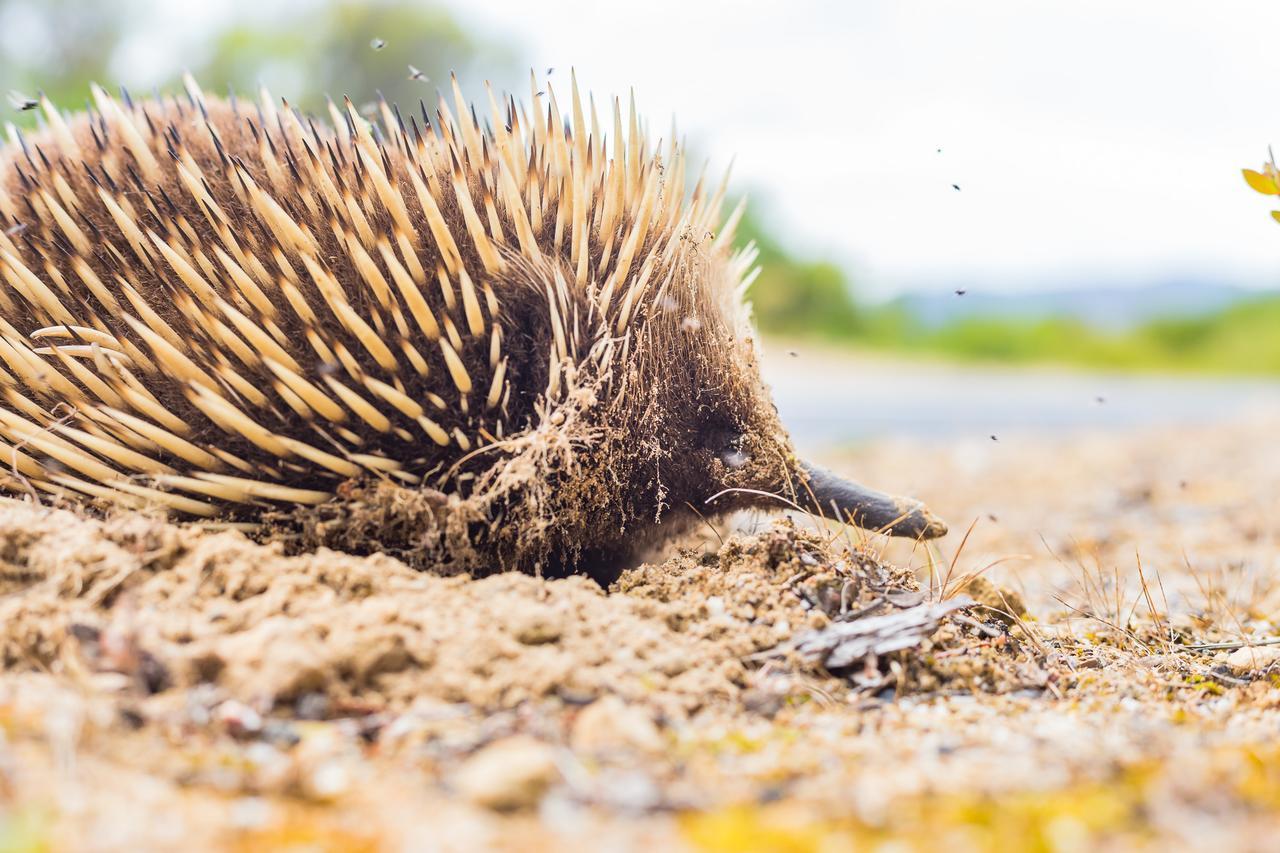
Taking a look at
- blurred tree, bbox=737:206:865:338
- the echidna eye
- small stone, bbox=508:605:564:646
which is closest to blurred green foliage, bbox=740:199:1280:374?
blurred tree, bbox=737:206:865:338

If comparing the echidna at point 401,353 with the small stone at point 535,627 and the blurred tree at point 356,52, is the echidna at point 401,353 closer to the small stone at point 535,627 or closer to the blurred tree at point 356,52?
the small stone at point 535,627

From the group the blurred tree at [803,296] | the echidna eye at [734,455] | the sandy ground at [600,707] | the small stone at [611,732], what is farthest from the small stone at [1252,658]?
the blurred tree at [803,296]

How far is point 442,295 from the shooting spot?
9.99ft

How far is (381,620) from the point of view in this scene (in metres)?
2.32

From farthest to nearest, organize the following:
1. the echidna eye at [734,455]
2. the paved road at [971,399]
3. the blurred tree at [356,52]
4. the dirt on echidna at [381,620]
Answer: the blurred tree at [356,52] < the paved road at [971,399] < the echidna eye at [734,455] < the dirt on echidna at [381,620]

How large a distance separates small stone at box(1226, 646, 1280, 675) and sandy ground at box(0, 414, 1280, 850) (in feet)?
0.03

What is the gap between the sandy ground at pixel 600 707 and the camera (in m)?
1.61

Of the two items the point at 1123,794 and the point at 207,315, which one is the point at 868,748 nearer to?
the point at 1123,794

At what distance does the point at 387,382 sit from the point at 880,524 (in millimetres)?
1363

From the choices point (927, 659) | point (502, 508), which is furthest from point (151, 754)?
point (927, 659)

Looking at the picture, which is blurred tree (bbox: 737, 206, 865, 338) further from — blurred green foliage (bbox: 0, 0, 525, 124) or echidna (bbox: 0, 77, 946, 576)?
echidna (bbox: 0, 77, 946, 576)

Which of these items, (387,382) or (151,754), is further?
(387,382)

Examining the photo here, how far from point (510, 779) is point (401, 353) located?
1584 mm

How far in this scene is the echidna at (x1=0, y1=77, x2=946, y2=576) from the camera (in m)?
2.94
